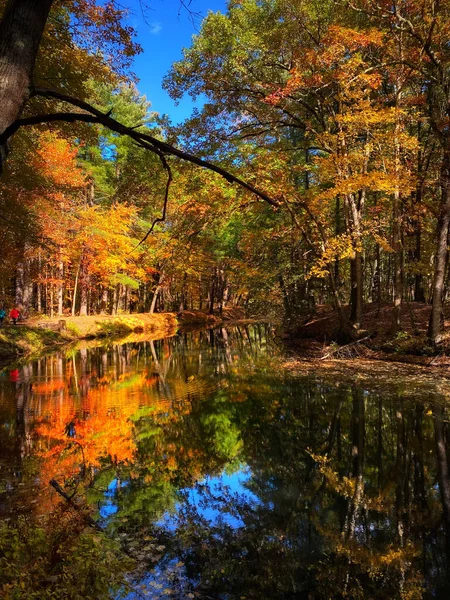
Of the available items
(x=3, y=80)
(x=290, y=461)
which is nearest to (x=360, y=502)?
(x=290, y=461)

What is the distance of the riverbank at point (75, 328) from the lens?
63.3ft

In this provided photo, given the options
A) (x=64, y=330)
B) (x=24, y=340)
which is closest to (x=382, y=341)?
(x=24, y=340)

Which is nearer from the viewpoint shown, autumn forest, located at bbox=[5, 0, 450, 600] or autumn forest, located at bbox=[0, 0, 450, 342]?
autumn forest, located at bbox=[5, 0, 450, 600]

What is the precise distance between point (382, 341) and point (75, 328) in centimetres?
1931

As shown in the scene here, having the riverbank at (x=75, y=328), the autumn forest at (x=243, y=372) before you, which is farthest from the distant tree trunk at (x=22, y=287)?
the riverbank at (x=75, y=328)

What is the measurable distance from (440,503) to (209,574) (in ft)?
10.5

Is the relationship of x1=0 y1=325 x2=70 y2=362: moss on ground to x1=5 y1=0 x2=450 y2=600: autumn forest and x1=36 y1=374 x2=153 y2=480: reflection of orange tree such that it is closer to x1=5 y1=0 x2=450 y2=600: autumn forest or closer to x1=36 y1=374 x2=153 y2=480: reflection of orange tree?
x1=5 y1=0 x2=450 y2=600: autumn forest

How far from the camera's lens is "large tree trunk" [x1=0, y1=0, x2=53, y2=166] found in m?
2.51

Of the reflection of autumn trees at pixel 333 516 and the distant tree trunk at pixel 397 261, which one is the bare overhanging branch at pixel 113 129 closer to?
the reflection of autumn trees at pixel 333 516

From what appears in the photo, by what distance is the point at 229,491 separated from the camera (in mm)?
5770

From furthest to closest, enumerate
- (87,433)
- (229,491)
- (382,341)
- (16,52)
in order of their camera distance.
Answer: (382,341)
(87,433)
(229,491)
(16,52)

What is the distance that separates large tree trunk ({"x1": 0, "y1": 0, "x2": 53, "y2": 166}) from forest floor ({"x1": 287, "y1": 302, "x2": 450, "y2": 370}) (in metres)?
13.0

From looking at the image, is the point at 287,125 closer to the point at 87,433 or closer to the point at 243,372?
the point at 243,372

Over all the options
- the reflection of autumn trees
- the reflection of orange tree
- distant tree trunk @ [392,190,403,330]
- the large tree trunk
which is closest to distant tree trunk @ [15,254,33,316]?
the reflection of orange tree
